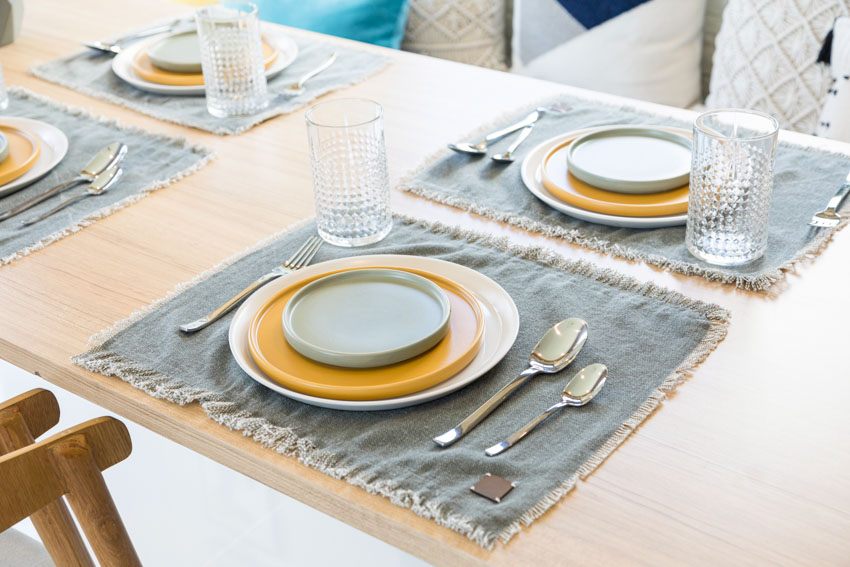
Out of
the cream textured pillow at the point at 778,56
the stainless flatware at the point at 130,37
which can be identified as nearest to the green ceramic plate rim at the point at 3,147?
the stainless flatware at the point at 130,37

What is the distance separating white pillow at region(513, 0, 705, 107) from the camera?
2180 mm

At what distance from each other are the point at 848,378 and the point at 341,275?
0.48 m

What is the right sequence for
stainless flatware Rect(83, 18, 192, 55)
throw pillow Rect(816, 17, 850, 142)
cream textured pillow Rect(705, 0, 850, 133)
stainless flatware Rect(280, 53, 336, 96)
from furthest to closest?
cream textured pillow Rect(705, 0, 850, 133) → throw pillow Rect(816, 17, 850, 142) → stainless flatware Rect(83, 18, 192, 55) → stainless flatware Rect(280, 53, 336, 96)

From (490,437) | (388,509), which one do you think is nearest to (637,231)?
(490,437)

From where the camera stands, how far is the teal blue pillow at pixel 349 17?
2342mm

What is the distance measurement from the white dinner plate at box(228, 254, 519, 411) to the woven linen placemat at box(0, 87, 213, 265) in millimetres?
329

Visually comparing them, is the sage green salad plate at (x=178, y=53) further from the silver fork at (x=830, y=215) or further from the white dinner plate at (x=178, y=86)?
the silver fork at (x=830, y=215)

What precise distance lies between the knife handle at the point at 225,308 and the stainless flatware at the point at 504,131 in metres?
0.37

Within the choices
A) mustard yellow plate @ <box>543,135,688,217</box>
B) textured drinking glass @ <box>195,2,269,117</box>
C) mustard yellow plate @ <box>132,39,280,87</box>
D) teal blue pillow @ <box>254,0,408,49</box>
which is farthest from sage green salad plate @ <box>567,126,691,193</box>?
teal blue pillow @ <box>254,0,408,49</box>

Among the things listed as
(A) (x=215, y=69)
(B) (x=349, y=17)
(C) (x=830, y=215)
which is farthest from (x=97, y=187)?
(B) (x=349, y=17)

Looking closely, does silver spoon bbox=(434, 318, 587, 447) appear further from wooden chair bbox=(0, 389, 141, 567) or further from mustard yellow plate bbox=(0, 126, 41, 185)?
mustard yellow plate bbox=(0, 126, 41, 185)

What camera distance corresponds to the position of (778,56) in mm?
1979

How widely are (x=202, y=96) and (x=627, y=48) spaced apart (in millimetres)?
1171

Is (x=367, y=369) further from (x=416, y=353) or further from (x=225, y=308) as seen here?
(x=225, y=308)
